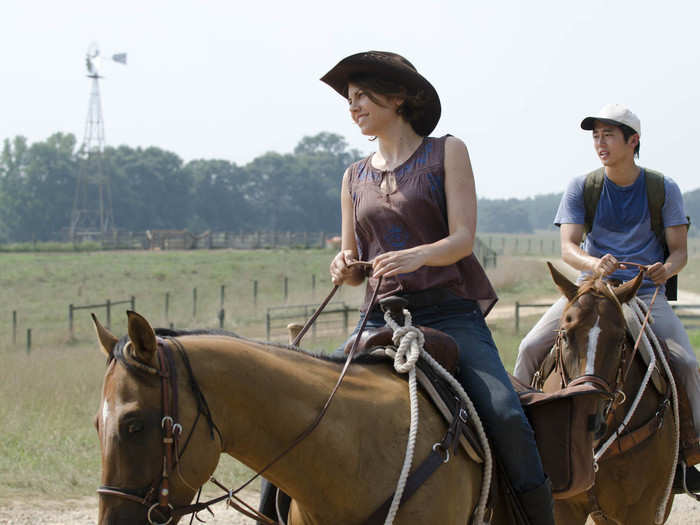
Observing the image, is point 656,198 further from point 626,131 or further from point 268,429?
point 268,429

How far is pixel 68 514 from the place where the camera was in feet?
24.0

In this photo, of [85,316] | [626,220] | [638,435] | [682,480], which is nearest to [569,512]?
[638,435]

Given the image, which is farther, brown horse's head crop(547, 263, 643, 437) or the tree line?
the tree line

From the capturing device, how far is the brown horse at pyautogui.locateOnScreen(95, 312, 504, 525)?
249 cm

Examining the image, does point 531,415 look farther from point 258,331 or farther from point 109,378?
point 258,331

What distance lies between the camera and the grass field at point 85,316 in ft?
29.4

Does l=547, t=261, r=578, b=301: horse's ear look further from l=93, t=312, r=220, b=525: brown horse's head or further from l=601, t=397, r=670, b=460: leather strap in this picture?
l=93, t=312, r=220, b=525: brown horse's head

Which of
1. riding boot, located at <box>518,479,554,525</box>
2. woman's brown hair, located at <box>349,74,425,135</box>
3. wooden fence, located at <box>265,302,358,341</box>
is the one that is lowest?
wooden fence, located at <box>265,302,358,341</box>

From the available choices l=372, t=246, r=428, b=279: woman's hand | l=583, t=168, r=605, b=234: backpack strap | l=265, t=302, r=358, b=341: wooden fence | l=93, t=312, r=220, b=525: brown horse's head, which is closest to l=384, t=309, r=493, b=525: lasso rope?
l=372, t=246, r=428, b=279: woman's hand

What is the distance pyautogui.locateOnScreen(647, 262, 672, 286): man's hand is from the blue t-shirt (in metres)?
0.16

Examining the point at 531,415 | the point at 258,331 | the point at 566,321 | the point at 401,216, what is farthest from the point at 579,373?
the point at 258,331

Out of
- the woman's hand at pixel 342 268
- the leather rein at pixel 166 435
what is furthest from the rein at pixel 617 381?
the leather rein at pixel 166 435

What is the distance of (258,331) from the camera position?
79.7 feet

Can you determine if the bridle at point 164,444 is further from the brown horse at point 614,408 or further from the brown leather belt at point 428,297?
the brown horse at point 614,408
